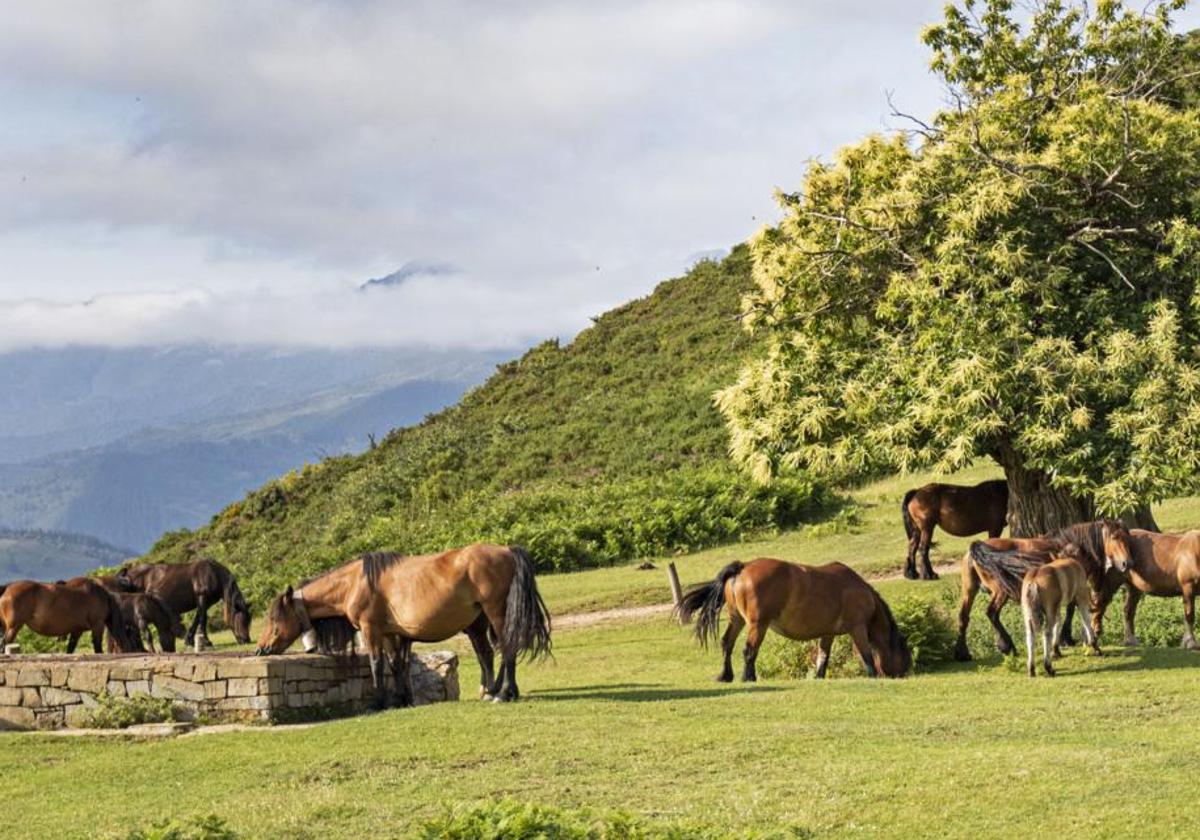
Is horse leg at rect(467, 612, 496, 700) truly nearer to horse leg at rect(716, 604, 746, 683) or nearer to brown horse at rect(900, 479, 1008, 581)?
horse leg at rect(716, 604, 746, 683)

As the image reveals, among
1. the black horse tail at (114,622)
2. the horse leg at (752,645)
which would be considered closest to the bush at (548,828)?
the horse leg at (752,645)

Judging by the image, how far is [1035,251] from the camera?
2750cm

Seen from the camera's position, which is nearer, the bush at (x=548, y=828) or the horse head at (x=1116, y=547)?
the bush at (x=548, y=828)

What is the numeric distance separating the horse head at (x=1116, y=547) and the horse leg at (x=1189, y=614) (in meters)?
0.85

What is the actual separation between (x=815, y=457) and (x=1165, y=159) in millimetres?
8550

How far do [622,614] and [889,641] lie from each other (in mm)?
12253

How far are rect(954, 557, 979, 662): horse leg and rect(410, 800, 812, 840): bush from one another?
1049cm

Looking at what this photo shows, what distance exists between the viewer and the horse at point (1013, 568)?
20.9m

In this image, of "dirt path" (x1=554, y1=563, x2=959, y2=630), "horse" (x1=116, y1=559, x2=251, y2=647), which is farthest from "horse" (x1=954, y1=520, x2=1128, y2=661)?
"horse" (x1=116, y1=559, x2=251, y2=647)

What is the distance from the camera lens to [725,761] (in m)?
14.5

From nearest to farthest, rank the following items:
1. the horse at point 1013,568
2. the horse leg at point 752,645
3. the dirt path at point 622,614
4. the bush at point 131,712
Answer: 1. the bush at point 131,712
2. the horse leg at point 752,645
3. the horse at point 1013,568
4. the dirt path at point 622,614

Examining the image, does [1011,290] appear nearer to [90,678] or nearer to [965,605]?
[965,605]

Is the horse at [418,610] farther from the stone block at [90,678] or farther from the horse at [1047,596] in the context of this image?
the horse at [1047,596]

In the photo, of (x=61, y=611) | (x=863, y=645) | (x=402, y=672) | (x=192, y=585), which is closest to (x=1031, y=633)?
(x=863, y=645)
